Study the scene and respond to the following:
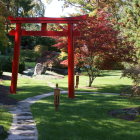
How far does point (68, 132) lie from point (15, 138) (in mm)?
1489

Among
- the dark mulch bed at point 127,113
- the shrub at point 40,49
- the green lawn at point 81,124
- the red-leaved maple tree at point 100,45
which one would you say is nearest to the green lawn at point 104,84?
the red-leaved maple tree at point 100,45

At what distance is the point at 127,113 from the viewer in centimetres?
1073

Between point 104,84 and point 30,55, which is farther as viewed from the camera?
point 30,55

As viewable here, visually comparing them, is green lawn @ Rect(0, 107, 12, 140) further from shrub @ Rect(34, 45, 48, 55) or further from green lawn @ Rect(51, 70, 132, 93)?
shrub @ Rect(34, 45, 48, 55)

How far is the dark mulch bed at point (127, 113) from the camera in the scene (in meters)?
9.98

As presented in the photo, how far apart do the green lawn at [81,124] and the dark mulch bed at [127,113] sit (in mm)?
350

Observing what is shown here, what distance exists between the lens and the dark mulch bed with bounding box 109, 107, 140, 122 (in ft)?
32.8

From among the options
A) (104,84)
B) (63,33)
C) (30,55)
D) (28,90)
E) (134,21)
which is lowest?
(28,90)

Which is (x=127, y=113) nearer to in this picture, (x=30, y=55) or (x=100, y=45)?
(x=100, y=45)

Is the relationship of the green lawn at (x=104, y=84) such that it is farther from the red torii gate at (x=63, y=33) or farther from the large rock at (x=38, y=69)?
the red torii gate at (x=63, y=33)

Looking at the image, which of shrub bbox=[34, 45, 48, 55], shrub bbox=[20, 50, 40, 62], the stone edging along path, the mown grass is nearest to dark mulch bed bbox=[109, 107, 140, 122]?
the stone edging along path

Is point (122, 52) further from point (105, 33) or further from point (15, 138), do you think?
point (15, 138)

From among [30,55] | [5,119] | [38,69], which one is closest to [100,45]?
[38,69]

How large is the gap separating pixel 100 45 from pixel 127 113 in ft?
29.2
